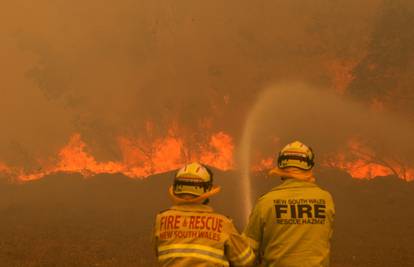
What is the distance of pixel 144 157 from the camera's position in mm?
35219

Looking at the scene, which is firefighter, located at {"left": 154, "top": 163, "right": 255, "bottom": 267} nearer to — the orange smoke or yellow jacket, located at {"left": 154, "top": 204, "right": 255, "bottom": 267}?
yellow jacket, located at {"left": 154, "top": 204, "right": 255, "bottom": 267}

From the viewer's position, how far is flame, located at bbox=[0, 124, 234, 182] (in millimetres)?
31984

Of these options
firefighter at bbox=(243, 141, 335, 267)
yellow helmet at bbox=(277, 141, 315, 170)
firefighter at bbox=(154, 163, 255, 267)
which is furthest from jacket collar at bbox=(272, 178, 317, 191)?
firefighter at bbox=(154, 163, 255, 267)

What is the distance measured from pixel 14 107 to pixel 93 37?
10.9m

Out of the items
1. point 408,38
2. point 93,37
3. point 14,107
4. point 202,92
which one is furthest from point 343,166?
point 14,107

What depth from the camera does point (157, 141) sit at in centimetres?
3459

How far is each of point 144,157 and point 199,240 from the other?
3181cm

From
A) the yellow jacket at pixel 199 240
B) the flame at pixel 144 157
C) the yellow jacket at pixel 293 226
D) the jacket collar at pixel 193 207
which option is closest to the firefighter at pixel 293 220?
the yellow jacket at pixel 293 226

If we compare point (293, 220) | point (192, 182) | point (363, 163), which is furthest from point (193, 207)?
point (363, 163)

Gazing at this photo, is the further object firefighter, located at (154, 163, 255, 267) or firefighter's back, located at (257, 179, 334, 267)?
firefighter's back, located at (257, 179, 334, 267)

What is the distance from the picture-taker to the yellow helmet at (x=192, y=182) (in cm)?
382

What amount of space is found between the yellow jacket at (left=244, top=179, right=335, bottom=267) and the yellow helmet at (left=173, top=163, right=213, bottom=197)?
55 cm

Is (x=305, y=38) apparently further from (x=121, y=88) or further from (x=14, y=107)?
(x=14, y=107)

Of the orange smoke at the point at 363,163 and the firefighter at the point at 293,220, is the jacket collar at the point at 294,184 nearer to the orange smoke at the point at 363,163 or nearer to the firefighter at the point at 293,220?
the firefighter at the point at 293,220
